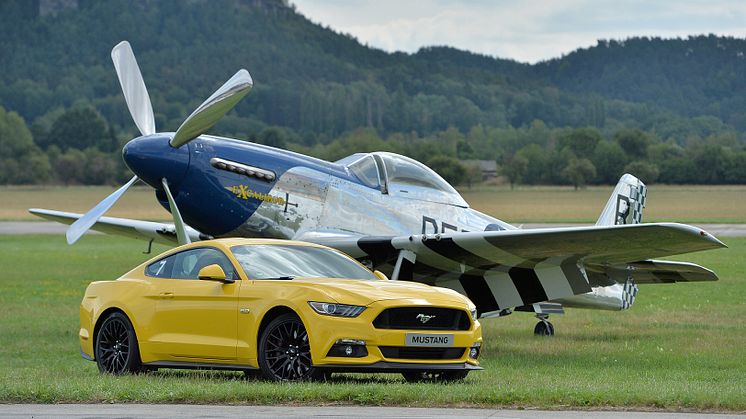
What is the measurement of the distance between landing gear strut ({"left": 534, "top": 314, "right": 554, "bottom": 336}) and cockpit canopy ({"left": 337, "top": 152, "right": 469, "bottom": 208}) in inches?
106

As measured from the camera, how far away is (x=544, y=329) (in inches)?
747

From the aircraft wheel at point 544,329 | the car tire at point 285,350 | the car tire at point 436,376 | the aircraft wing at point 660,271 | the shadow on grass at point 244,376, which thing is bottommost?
the aircraft wheel at point 544,329

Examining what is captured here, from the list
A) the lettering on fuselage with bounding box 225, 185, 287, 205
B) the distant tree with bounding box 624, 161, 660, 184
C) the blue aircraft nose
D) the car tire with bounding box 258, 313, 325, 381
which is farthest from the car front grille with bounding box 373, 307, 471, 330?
the distant tree with bounding box 624, 161, 660, 184

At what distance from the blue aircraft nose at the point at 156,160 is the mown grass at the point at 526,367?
2.41 metres

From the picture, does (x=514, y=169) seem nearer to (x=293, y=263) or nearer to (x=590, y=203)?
(x=590, y=203)

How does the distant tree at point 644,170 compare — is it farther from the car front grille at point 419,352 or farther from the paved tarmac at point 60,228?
the car front grille at point 419,352

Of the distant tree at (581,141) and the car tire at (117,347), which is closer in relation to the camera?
the car tire at (117,347)

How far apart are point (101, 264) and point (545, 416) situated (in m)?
27.5

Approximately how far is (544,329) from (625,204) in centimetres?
219

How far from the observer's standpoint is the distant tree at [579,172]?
99188 mm

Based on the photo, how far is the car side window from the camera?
11.7 metres

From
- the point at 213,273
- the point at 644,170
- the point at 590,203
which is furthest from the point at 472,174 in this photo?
the point at 213,273

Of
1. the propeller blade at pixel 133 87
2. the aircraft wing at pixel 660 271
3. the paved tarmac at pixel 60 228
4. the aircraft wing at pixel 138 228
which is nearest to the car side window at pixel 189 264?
the propeller blade at pixel 133 87

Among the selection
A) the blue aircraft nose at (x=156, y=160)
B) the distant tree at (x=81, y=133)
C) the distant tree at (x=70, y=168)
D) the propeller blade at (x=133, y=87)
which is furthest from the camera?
the distant tree at (x=81, y=133)
